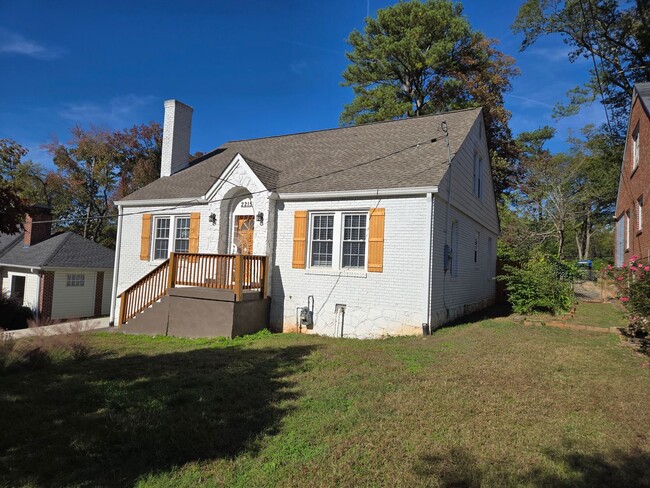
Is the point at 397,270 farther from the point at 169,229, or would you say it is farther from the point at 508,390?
the point at 169,229

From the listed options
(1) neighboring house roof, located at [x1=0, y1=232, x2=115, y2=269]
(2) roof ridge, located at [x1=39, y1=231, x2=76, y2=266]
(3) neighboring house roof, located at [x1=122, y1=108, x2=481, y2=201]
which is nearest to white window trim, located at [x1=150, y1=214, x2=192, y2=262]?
(3) neighboring house roof, located at [x1=122, y1=108, x2=481, y2=201]

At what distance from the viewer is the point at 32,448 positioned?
4082 millimetres

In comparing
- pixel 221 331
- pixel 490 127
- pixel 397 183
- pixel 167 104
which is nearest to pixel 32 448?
pixel 221 331

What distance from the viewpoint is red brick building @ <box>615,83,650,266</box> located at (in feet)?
43.2

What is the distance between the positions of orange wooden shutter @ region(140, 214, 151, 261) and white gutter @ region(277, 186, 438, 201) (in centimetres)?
539

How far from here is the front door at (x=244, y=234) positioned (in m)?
12.7

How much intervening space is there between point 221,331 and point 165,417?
605 cm

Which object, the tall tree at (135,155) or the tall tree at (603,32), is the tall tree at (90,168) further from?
the tall tree at (603,32)

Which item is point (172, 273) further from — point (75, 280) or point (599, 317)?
point (75, 280)

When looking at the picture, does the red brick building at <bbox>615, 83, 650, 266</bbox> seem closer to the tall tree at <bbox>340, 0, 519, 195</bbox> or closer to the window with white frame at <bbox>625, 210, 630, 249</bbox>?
the window with white frame at <bbox>625, 210, 630, 249</bbox>

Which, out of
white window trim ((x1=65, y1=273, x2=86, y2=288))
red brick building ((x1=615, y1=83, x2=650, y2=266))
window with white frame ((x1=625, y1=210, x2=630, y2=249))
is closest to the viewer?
red brick building ((x1=615, y1=83, x2=650, y2=266))

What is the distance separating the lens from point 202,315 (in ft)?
36.3

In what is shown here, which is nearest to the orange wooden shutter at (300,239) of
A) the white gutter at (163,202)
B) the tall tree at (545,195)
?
the white gutter at (163,202)

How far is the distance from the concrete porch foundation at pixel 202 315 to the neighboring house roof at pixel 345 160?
11.4ft
